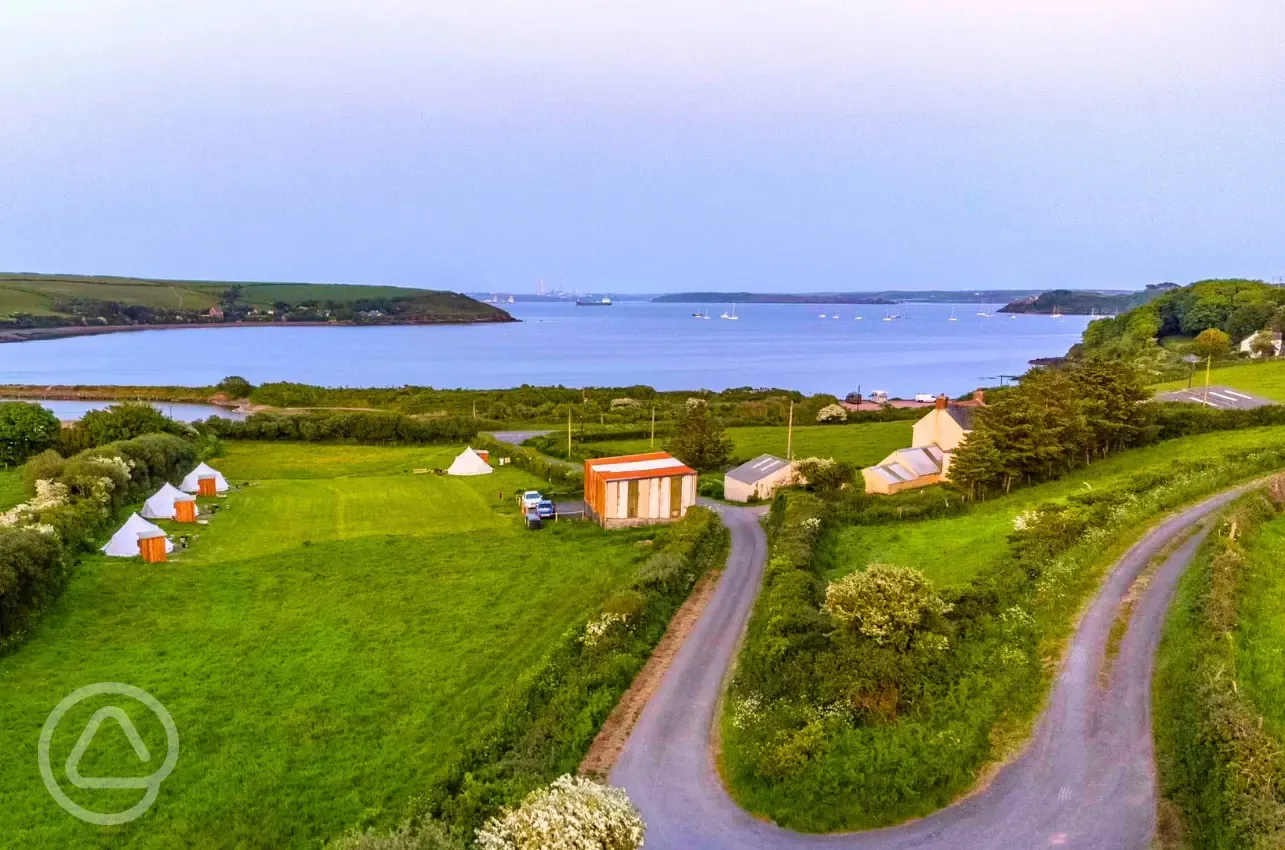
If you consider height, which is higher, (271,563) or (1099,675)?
(1099,675)

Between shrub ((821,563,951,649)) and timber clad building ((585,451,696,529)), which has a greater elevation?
shrub ((821,563,951,649))

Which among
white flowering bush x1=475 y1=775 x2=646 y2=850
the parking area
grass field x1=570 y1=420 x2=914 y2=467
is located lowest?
grass field x1=570 y1=420 x2=914 y2=467

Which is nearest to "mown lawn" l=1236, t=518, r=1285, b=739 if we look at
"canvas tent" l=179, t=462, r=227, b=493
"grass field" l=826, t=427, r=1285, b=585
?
"grass field" l=826, t=427, r=1285, b=585

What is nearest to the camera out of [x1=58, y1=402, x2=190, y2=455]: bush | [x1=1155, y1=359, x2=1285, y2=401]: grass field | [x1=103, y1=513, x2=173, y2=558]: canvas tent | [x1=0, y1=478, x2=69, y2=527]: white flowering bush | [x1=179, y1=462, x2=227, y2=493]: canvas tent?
[x1=0, y1=478, x2=69, y2=527]: white flowering bush

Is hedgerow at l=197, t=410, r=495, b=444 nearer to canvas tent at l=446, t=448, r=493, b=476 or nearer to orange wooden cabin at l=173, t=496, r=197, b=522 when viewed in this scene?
canvas tent at l=446, t=448, r=493, b=476

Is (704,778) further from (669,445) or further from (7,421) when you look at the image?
(7,421)

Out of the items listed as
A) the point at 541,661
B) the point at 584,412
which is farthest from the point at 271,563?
the point at 584,412

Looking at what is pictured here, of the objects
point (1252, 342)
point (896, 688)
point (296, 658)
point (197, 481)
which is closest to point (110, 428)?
point (197, 481)

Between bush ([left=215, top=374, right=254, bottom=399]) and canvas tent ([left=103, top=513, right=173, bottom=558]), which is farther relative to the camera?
bush ([left=215, top=374, right=254, bottom=399])
